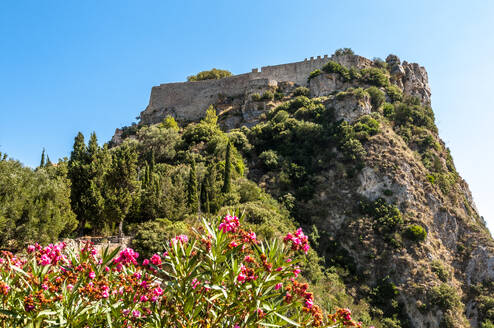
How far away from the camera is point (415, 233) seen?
2873 centimetres

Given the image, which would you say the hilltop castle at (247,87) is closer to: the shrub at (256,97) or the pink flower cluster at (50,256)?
the shrub at (256,97)

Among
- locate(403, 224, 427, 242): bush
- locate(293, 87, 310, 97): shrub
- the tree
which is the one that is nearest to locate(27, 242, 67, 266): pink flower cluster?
the tree

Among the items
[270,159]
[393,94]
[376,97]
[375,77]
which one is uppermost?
[375,77]

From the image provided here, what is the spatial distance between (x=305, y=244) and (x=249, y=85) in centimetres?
4363

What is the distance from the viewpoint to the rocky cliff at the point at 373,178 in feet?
88.0

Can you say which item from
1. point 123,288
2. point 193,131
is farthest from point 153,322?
point 193,131

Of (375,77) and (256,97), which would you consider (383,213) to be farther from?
(256,97)

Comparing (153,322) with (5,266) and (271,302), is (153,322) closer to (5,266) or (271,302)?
(271,302)

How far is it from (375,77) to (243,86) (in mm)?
16600

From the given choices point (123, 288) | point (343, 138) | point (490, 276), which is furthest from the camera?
point (343, 138)

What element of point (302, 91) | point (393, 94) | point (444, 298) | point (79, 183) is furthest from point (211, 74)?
point (444, 298)

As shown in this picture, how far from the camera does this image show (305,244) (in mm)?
4812

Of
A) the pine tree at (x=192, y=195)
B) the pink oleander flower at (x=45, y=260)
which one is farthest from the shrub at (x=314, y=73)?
the pink oleander flower at (x=45, y=260)

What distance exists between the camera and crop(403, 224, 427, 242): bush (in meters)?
28.8
